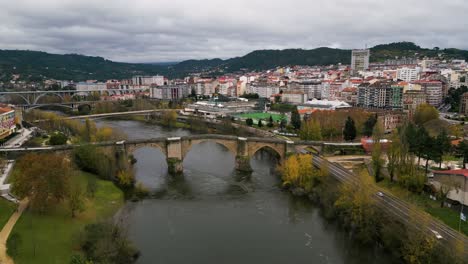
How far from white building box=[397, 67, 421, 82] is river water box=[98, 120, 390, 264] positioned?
4743 cm

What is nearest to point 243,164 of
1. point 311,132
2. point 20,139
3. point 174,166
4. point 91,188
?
point 174,166

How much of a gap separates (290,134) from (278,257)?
64.2 ft

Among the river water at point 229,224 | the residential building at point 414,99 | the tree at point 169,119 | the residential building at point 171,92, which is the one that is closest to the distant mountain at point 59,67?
the residential building at point 171,92

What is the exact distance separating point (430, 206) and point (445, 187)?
1.17 metres

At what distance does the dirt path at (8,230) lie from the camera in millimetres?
10973

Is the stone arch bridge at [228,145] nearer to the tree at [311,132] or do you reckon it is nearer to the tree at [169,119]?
the tree at [311,132]

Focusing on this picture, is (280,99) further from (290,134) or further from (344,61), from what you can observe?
(344,61)

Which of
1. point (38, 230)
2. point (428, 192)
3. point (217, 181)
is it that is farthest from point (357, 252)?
point (38, 230)

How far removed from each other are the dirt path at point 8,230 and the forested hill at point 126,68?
90285 mm

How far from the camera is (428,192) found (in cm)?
1620

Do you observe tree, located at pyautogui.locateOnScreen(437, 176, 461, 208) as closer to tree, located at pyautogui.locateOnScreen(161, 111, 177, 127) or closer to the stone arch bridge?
the stone arch bridge

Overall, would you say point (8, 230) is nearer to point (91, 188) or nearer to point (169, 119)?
point (91, 188)

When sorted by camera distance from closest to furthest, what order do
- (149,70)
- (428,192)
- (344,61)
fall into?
(428,192)
(344,61)
(149,70)

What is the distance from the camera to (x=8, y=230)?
505 inches
